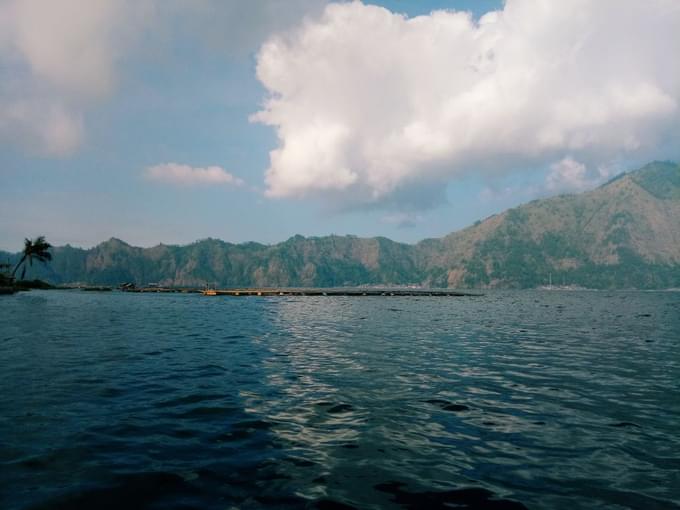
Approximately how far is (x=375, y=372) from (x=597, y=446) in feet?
39.1

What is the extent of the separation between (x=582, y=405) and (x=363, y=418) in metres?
9.65

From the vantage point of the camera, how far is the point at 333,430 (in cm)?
1320

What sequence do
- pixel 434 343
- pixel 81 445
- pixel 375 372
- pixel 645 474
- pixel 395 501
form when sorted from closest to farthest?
→ pixel 395 501 → pixel 645 474 → pixel 81 445 → pixel 375 372 → pixel 434 343

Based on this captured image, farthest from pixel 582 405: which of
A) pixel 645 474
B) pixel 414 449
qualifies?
pixel 414 449

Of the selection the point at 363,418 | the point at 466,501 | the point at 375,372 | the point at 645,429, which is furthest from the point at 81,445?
the point at 645,429

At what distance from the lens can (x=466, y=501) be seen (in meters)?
8.66

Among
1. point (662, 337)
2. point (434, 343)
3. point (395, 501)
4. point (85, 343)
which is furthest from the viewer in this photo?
point (662, 337)

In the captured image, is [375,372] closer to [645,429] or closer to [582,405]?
[582,405]

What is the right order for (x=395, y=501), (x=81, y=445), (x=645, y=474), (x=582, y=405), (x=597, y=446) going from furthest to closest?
(x=582, y=405) < (x=597, y=446) < (x=81, y=445) < (x=645, y=474) < (x=395, y=501)

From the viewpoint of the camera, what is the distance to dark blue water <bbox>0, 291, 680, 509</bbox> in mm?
9008

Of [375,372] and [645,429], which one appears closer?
[645,429]

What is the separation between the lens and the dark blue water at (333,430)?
901 cm

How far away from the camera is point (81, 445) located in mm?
11391

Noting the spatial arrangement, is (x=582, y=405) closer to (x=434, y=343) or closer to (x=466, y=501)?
(x=466, y=501)
